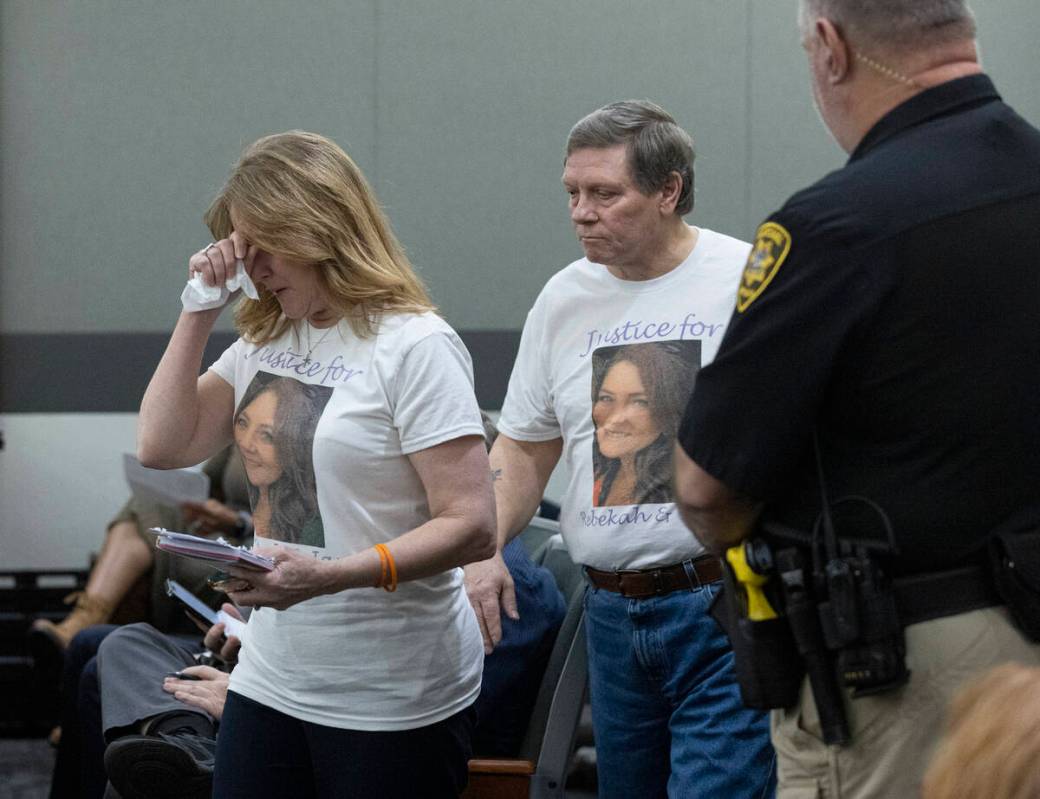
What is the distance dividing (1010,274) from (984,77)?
0.23m

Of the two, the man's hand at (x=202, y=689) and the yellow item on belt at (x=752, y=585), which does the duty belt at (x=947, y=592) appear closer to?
the yellow item on belt at (x=752, y=585)

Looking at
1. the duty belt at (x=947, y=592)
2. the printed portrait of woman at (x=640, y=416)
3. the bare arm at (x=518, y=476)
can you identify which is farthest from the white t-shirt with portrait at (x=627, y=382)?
the duty belt at (x=947, y=592)

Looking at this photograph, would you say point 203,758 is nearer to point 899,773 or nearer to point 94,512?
point 899,773

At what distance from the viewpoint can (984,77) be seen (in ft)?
4.86

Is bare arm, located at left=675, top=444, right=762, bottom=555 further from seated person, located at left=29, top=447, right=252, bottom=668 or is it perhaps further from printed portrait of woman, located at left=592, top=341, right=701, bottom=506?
seated person, located at left=29, top=447, right=252, bottom=668

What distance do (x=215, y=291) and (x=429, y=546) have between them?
0.53 metres

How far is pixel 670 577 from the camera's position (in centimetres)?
230

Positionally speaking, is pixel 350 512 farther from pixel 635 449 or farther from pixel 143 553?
pixel 143 553

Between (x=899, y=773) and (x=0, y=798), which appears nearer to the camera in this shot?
(x=899, y=773)

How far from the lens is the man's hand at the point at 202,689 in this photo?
2.62 m

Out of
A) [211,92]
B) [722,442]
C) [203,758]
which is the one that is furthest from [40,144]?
[722,442]

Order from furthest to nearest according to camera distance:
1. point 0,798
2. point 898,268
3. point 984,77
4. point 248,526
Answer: point 248,526 < point 0,798 < point 984,77 < point 898,268

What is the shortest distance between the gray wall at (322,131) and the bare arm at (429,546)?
9.79 ft

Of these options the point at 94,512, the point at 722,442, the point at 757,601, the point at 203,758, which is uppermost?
the point at 722,442
